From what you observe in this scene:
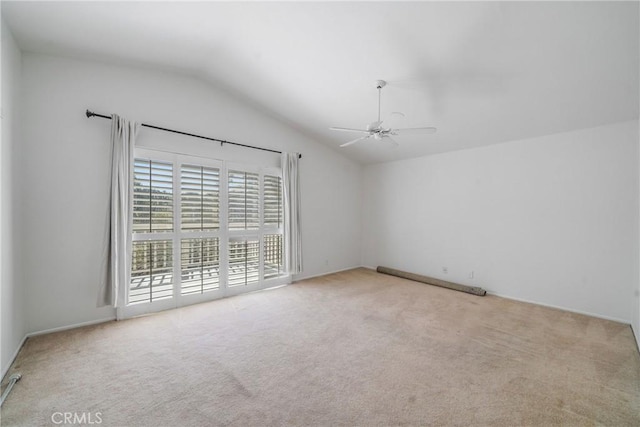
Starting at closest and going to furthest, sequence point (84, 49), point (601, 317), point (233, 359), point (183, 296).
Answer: point (233, 359), point (84, 49), point (601, 317), point (183, 296)

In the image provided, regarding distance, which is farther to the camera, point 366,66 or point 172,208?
point 172,208

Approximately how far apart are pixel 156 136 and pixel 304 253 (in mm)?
3097

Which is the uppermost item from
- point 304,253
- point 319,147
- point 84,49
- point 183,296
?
point 84,49

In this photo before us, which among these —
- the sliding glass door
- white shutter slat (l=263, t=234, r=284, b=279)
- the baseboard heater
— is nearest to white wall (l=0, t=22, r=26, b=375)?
the sliding glass door

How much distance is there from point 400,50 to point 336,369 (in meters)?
3.03

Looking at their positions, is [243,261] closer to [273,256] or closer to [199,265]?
[273,256]

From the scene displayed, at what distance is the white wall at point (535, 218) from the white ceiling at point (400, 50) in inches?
15.9

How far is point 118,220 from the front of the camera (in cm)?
310

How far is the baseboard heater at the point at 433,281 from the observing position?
436 centimetres

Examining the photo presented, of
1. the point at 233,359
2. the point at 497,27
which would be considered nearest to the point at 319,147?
the point at 497,27

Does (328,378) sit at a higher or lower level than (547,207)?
lower

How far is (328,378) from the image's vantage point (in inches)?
85.3

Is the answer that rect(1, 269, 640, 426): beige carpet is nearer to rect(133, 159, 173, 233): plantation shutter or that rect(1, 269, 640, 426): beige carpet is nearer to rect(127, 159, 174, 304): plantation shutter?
rect(127, 159, 174, 304): plantation shutter

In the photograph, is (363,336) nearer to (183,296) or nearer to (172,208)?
(183,296)
